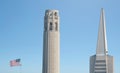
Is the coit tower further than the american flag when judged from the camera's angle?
Yes

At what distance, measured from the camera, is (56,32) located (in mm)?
110875

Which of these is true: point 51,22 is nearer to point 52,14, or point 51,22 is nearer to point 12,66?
point 52,14

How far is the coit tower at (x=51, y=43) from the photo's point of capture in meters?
109

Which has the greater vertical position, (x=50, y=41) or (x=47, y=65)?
(x=50, y=41)

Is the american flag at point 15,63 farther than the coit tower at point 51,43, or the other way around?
the coit tower at point 51,43

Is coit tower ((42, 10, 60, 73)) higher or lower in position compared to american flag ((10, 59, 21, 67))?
higher

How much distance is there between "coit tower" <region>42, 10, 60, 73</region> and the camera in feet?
358

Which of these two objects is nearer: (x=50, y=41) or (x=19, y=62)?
(x=19, y=62)

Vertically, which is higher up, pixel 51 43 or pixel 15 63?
pixel 51 43

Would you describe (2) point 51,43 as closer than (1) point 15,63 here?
No

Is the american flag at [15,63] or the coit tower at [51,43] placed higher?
the coit tower at [51,43]

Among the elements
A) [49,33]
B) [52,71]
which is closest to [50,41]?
[49,33]

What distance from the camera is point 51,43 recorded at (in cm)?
11012

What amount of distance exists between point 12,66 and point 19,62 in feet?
8.02
